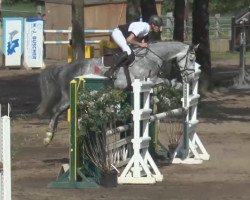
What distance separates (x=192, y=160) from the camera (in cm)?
1276

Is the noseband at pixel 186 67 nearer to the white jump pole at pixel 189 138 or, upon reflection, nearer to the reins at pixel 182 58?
the reins at pixel 182 58

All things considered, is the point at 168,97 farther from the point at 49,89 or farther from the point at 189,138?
the point at 49,89

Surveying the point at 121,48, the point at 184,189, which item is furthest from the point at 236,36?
the point at 184,189

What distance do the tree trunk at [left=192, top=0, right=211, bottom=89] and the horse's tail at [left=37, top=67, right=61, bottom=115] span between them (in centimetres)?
901

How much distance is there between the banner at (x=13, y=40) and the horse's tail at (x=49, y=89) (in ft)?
53.6

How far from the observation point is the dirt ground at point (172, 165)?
400 inches

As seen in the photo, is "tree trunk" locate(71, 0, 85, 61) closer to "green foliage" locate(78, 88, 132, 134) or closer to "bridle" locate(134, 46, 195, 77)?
"bridle" locate(134, 46, 195, 77)

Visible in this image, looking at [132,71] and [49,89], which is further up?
[132,71]

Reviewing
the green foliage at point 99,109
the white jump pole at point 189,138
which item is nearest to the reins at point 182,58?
the white jump pole at point 189,138

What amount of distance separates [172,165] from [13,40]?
19.6m

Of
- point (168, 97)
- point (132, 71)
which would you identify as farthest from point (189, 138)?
point (132, 71)

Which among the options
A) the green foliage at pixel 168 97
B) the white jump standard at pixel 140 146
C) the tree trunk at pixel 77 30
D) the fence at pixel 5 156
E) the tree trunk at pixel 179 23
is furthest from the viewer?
the tree trunk at pixel 179 23

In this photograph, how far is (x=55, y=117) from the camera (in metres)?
14.0

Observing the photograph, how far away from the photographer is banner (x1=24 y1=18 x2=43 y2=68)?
102ft
